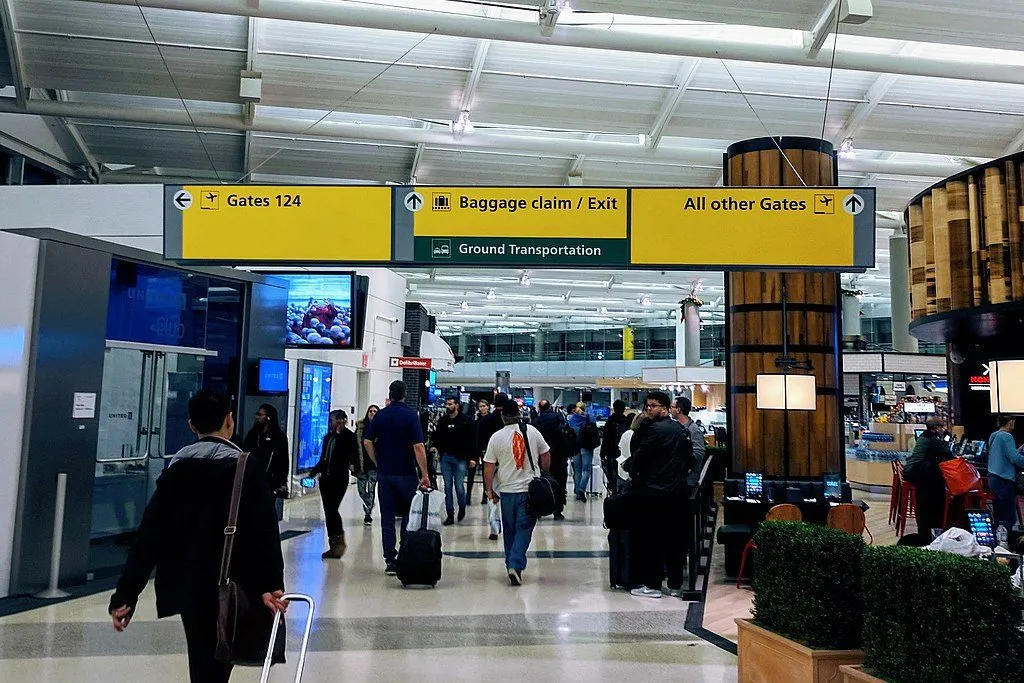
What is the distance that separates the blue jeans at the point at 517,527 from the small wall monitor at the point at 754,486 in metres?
2.03

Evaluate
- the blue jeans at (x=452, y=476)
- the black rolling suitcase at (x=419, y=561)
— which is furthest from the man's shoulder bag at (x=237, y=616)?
the blue jeans at (x=452, y=476)

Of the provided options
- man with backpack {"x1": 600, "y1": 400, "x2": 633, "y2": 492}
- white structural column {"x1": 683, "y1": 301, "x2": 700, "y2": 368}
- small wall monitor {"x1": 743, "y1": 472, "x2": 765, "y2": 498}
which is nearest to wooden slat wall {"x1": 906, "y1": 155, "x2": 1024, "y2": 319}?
small wall monitor {"x1": 743, "y1": 472, "x2": 765, "y2": 498}

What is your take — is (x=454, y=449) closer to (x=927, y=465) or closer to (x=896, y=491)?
(x=927, y=465)

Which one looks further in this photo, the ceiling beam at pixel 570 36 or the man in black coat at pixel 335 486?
the ceiling beam at pixel 570 36

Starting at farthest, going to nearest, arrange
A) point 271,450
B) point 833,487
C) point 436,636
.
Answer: point 271,450 < point 833,487 < point 436,636

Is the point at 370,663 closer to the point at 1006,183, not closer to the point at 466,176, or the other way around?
the point at 1006,183

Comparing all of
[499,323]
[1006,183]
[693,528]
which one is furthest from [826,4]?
[499,323]

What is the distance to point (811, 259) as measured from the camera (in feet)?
15.5

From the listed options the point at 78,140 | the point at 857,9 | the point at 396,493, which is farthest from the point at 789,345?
the point at 78,140

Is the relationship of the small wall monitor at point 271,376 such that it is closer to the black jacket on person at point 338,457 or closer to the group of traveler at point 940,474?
the black jacket on person at point 338,457

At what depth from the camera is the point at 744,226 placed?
4738mm

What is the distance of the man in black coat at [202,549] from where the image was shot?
2766 mm

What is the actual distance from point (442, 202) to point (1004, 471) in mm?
6970

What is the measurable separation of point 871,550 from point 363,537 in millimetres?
6149
